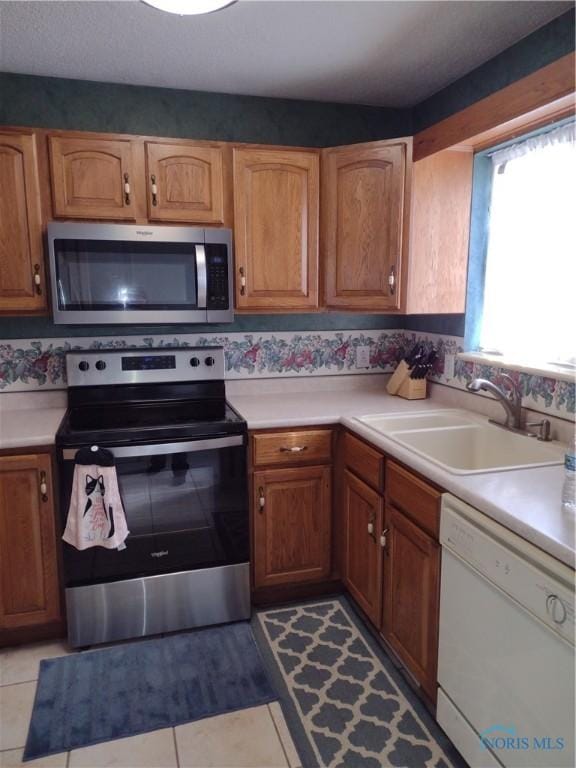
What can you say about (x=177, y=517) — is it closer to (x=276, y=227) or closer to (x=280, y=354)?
(x=280, y=354)

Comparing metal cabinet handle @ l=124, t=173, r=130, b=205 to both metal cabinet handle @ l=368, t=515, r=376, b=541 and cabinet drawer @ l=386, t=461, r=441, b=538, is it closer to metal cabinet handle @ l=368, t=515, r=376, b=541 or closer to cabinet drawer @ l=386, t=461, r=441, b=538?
cabinet drawer @ l=386, t=461, r=441, b=538

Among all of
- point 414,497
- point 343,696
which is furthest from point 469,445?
point 343,696

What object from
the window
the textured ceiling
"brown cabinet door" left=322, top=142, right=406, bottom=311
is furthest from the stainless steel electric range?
the textured ceiling

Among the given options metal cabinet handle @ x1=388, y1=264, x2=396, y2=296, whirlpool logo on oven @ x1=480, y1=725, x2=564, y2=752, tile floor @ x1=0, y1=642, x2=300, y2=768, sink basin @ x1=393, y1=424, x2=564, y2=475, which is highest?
metal cabinet handle @ x1=388, y1=264, x2=396, y2=296

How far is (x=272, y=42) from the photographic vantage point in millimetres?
2076

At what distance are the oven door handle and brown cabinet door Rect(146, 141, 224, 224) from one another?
97 cm

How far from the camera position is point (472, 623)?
1506 mm

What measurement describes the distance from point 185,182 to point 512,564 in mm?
1951

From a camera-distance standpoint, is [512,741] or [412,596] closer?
[512,741]

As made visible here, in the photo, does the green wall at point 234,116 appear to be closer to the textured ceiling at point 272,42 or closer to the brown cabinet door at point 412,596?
the textured ceiling at point 272,42

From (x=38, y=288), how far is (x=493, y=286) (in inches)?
76.3

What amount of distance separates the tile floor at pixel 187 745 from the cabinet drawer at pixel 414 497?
2.67 ft

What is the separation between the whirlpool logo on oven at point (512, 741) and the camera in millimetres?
1224

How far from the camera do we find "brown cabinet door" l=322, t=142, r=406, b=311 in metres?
2.39
